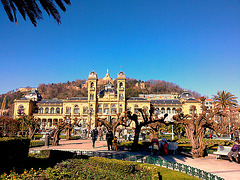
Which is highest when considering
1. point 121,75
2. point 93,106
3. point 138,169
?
point 121,75

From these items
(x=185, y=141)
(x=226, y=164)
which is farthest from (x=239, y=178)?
(x=185, y=141)

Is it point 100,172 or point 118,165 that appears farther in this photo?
Answer: point 118,165

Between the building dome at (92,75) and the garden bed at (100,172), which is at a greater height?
the building dome at (92,75)

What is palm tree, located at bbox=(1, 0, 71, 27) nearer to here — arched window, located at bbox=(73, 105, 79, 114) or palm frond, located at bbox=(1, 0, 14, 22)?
palm frond, located at bbox=(1, 0, 14, 22)

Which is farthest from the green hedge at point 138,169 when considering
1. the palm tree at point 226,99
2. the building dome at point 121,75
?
the building dome at point 121,75

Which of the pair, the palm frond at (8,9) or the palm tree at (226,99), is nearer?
the palm frond at (8,9)

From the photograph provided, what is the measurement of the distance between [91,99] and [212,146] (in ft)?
170

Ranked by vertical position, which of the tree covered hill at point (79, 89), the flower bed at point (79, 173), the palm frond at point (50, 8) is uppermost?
the tree covered hill at point (79, 89)

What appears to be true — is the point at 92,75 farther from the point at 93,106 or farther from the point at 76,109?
the point at 76,109

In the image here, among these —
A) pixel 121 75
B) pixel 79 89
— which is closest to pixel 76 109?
pixel 121 75

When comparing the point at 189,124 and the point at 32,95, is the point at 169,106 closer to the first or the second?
the point at 32,95

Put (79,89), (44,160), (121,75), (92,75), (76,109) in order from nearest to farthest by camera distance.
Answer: (44,160) → (92,75) → (121,75) → (76,109) → (79,89)

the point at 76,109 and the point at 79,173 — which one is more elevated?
the point at 76,109

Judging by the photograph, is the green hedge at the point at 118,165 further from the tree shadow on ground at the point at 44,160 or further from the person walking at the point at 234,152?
the person walking at the point at 234,152
